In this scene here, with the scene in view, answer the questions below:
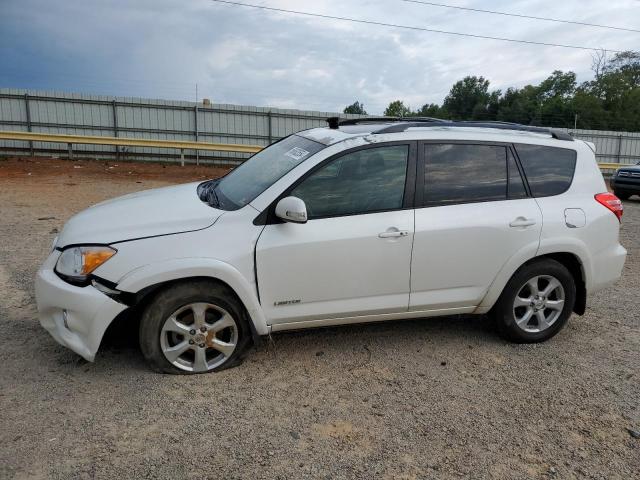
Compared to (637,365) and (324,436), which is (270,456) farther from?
(637,365)

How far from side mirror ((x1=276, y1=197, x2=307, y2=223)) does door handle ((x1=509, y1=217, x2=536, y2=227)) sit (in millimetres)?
1663

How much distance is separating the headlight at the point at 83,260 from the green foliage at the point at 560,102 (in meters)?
51.6

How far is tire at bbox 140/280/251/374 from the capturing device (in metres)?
3.37

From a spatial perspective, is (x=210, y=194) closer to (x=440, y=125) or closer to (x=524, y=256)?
(x=440, y=125)

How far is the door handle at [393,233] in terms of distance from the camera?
144 inches

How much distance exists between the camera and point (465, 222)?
386 centimetres

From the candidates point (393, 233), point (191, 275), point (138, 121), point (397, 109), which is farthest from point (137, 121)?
point (397, 109)

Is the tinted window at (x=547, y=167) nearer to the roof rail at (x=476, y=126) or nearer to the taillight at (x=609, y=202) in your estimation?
the roof rail at (x=476, y=126)

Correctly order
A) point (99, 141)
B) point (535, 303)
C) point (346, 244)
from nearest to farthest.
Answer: point (346, 244), point (535, 303), point (99, 141)

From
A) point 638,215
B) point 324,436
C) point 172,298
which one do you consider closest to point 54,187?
point 172,298

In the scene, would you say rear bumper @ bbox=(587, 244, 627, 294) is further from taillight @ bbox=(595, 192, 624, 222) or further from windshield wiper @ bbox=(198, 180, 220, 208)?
windshield wiper @ bbox=(198, 180, 220, 208)

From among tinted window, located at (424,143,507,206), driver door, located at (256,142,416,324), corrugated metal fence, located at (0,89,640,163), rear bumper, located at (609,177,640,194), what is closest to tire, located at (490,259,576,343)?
tinted window, located at (424,143,507,206)

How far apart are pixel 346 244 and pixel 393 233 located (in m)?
0.36

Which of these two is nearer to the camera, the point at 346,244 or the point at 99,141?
the point at 346,244
